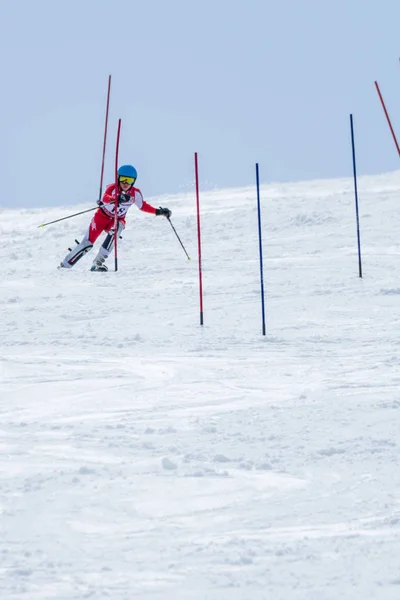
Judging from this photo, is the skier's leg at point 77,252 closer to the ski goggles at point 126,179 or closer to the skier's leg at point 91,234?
the skier's leg at point 91,234

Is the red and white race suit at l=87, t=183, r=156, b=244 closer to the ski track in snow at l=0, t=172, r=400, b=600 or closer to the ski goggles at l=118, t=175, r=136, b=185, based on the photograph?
the ski goggles at l=118, t=175, r=136, b=185

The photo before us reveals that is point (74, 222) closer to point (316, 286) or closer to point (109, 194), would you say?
point (109, 194)

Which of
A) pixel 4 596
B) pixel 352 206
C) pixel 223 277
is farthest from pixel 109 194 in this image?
pixel 4 596

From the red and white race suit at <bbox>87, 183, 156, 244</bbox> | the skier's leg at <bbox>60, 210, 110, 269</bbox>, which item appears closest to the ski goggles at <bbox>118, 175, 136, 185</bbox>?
the red and white race suit at <bbox>87, 183, 156, 244</bbox>

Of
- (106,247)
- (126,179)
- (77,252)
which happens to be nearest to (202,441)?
(106,247)

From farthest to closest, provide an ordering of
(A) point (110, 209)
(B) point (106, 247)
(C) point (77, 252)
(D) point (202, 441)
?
(C) point (77, 252)
(A) point (110, 209)
(B) point (106, 247)
(D) point (202, 441)

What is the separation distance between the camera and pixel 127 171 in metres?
13.6

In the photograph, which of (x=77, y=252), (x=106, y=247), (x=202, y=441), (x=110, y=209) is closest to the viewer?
(x=202, y=441)

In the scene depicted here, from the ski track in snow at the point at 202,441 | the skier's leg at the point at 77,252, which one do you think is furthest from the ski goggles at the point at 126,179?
the ski track in snow at the point at 202,441

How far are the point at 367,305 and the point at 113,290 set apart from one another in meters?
3.44

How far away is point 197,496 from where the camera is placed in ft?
13.7

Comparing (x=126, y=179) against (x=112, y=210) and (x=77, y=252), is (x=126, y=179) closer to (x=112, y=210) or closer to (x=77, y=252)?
(x=112, y=210)

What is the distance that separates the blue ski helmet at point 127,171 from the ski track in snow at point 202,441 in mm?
2181

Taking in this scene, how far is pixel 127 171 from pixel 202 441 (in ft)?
29.6
